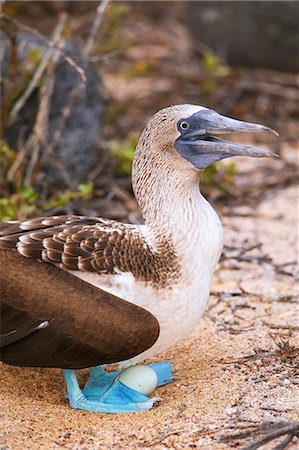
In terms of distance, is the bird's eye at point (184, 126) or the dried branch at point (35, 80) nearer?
the bird's eye at point (184, 126)

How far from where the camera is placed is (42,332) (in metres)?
4.00

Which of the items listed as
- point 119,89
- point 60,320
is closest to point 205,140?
point 60,320

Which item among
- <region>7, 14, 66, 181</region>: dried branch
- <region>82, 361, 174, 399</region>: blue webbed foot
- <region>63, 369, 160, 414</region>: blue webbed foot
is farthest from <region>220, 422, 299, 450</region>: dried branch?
<region>7, 14, 66, 181</region>: dried branch

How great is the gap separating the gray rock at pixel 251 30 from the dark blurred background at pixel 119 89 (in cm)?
1

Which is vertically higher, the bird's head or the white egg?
the bird's head

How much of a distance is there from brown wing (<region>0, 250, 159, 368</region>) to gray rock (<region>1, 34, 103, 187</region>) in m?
3.04

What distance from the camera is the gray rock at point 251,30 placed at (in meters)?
10.3

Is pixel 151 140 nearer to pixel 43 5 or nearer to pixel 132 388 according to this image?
pixel 132 388

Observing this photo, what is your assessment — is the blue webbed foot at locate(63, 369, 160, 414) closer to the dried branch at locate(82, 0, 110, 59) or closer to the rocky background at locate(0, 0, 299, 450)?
the rocky background at locate(0, 0, 299, 450)

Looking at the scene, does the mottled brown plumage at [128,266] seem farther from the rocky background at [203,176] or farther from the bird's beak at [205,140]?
the rocky background at [203,176]

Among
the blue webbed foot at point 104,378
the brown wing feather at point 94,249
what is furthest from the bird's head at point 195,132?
the blue webbed foot at point 104,378

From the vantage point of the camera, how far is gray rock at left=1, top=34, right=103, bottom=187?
701 centimetres

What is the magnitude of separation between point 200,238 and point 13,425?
125cm

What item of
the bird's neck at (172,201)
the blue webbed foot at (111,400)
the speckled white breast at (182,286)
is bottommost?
the blue webbed foot at (111,400)
